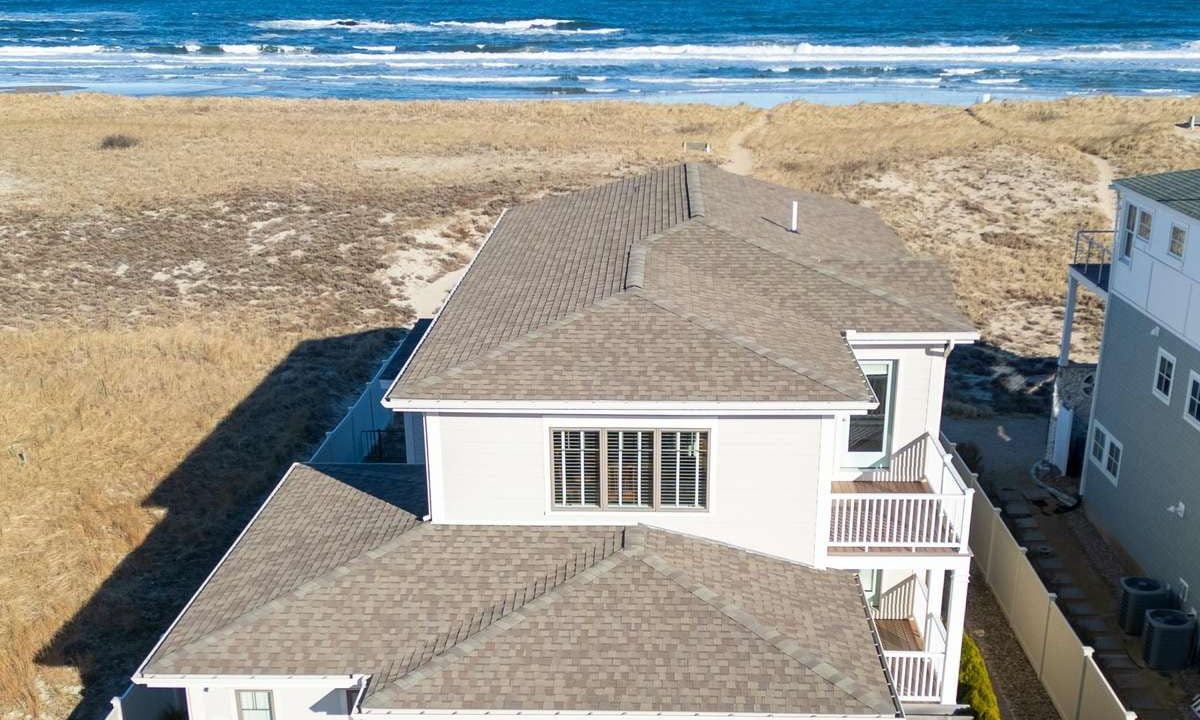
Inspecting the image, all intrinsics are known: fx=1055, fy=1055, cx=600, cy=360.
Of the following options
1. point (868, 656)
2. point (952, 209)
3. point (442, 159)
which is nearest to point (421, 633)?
point (868, 656)

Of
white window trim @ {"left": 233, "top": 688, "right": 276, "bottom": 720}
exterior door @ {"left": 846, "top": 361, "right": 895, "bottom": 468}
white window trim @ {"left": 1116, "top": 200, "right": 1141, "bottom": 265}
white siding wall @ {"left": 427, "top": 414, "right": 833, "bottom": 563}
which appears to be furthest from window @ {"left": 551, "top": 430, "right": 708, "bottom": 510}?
white window trim @ {"left": 1116, "top": 200, "right": 1141, "bottom": 265}

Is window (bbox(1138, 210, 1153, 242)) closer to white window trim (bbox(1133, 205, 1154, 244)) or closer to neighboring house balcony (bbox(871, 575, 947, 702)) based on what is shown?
white window trim (bbox(1133, 205, 1154, 244))

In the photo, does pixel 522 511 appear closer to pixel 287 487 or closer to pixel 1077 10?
pixel 287 487

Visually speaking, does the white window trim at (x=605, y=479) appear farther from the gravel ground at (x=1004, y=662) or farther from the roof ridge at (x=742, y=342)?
the gravel ground at (x=1004, y=662)

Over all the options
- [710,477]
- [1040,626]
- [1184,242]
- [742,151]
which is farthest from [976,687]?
[742,151]

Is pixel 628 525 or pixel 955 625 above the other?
pixel 628 525

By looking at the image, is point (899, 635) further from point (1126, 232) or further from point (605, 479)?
point (1126, 232)

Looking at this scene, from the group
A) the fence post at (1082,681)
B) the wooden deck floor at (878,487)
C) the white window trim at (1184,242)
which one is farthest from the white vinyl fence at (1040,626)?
the white window trim at (1184,242)
